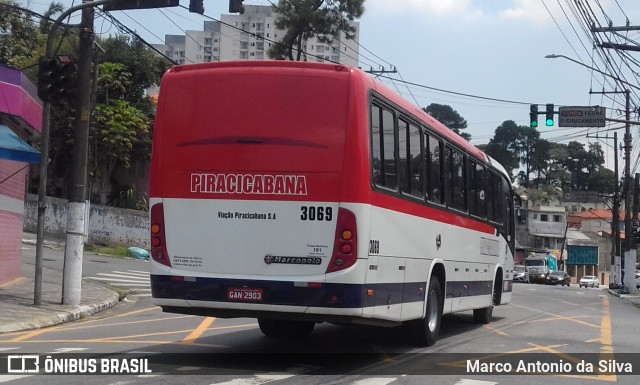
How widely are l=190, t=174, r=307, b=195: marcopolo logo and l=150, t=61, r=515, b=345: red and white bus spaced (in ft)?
0.04

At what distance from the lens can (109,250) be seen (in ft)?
126

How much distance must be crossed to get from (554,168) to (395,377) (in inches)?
4597

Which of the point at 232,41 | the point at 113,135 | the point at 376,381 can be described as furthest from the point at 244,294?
the point at 232,41

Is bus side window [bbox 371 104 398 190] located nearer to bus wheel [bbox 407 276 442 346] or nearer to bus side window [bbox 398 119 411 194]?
bus side window [bbox 398 119 411 194]

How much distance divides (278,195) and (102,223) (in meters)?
33.6

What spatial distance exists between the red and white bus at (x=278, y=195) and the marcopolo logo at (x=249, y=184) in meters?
0.01

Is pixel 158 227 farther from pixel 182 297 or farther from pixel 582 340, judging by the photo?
pixel 582 340

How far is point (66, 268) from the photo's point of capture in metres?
15.8

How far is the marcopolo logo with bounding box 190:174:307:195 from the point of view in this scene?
9.00m

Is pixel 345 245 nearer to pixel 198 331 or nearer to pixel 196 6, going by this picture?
pixel 198 331

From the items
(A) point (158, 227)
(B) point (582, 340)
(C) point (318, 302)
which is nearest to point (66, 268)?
(A) point (158, 227)

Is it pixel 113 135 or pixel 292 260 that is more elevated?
pixel 113 135

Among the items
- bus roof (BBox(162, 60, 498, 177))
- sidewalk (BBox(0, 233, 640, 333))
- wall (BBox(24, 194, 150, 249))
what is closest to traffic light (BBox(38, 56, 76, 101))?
sidewalk (BBox(0, 233, 640, 333))

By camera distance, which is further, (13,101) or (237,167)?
(13,101)
